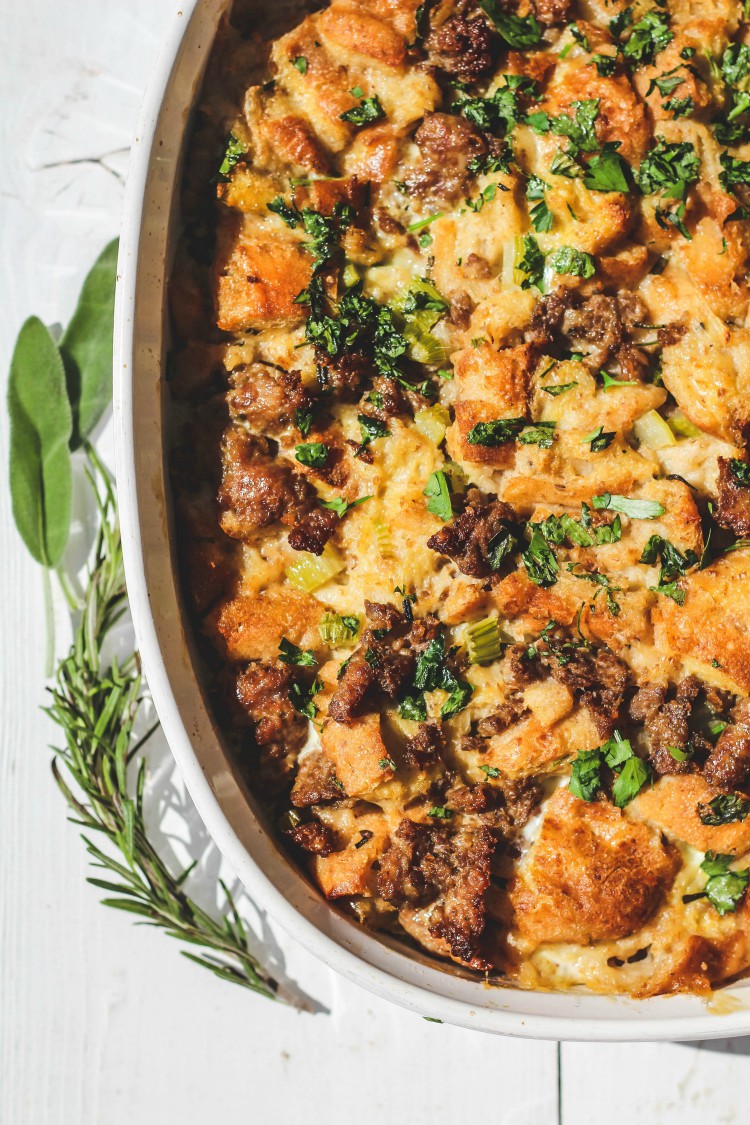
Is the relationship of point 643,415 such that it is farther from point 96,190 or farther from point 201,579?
point 96,190

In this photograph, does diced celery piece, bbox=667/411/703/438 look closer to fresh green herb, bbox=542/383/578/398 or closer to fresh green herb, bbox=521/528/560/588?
fresh green herb, bbox=542/383/578/398

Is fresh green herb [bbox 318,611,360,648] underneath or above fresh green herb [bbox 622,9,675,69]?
underneath

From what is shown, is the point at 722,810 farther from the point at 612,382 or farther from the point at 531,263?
the point at 531,263

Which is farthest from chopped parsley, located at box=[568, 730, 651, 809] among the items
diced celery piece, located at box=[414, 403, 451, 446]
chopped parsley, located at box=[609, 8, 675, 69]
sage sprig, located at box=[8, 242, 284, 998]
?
chopped parsley, located at box=[609, 8, 675, 69]

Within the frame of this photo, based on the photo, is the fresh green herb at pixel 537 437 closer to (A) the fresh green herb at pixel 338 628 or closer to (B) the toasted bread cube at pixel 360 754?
(A) the fresh green herb at pixel 338 628

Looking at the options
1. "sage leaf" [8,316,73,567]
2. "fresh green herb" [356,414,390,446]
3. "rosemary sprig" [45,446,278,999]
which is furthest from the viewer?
"sage leaf" [8,316,73,567]
